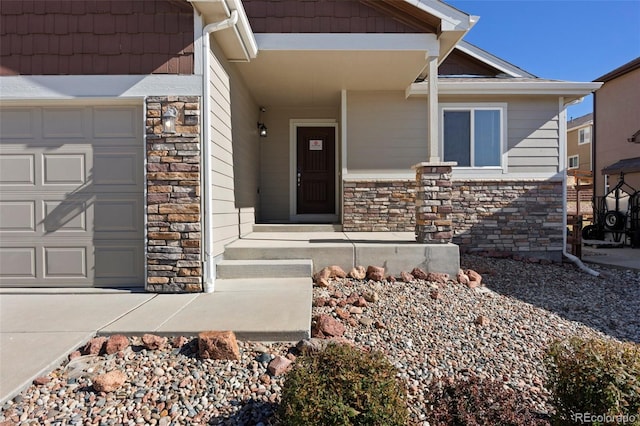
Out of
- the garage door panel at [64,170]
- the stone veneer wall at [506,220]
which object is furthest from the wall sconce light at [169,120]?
the stone veneer wall at [506,220]

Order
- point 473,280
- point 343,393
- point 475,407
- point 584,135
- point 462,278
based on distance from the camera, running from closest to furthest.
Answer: point 343,393
point 475,407
point 462,278
point 473,280
point 584,135

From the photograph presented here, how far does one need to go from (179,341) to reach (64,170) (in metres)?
2.63

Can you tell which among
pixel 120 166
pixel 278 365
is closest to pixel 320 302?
pixel 278 365

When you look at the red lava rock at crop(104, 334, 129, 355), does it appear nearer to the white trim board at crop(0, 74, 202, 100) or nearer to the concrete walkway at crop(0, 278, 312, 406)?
the concrete walkway at crop(0, 278, 312, 406)

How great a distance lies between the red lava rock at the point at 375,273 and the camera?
463 cm

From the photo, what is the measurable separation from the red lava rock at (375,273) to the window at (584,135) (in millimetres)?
20726

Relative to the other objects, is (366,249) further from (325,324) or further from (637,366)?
(637,366)

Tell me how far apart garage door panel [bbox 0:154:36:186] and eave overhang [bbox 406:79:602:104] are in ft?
18.5

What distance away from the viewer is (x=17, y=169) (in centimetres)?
400

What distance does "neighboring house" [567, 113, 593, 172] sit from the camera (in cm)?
1962

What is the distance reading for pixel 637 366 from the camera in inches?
68.1

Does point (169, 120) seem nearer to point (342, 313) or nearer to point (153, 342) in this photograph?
point (153, 342)

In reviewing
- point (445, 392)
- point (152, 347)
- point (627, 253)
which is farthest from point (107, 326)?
point (627, 253)

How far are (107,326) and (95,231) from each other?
154 cm
